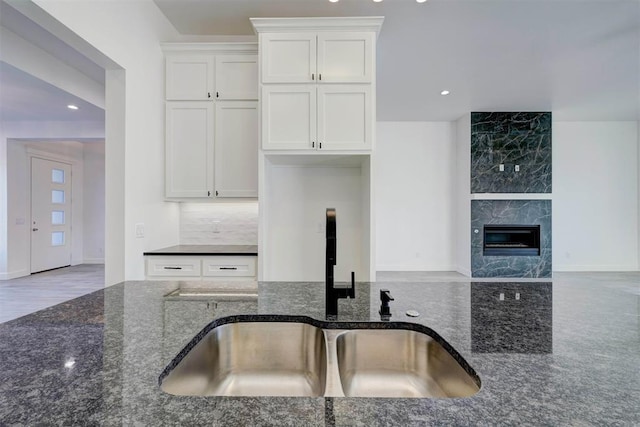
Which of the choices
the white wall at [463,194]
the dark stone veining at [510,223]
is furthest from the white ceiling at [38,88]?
the dark stone veining at [510,223]

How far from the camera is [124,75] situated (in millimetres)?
2264

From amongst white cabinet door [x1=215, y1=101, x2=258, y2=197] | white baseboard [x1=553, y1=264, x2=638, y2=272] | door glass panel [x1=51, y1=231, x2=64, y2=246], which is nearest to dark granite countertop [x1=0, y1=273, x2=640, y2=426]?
white cabinet door [x1=215, y1=101, x2=258, y2=197]

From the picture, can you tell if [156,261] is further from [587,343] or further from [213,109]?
[587,343]

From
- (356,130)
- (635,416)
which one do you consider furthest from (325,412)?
(356,130)

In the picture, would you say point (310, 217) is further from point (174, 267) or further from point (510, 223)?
point (510, 223)

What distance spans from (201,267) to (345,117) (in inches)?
68.6

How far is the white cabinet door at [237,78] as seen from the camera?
2773mm

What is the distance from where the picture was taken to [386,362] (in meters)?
0.98

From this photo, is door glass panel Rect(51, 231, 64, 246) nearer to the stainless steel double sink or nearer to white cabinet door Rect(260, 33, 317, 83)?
white cabinet door Rect(260, 33, 317, 83)

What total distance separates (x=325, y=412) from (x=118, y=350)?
56 centimetres

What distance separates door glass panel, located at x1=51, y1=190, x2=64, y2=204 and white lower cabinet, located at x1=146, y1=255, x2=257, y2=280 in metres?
5.55

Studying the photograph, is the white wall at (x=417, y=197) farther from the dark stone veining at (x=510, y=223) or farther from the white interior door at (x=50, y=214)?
the white interior door at (x=50, y=214)

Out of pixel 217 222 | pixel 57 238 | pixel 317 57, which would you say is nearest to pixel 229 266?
pixel 217 222

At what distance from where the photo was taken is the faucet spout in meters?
1.00
